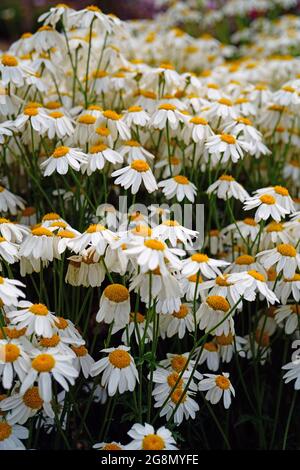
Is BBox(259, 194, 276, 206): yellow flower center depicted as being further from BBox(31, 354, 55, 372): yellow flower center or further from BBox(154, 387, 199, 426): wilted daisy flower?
BBox(31, 354, 55, 372): yellow flower center

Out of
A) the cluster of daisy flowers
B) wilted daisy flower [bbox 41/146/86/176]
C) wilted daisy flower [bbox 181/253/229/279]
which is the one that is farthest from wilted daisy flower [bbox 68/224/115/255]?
wilted daisy flower [bbox 41/146/86/176]

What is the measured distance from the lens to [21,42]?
279cm

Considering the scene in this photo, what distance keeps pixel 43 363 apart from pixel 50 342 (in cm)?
14

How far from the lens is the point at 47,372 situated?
4.71 feet

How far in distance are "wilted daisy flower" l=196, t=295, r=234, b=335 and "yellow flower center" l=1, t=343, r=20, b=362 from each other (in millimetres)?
582

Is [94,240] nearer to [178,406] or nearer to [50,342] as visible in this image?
[50,342]

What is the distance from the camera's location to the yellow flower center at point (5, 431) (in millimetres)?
1555

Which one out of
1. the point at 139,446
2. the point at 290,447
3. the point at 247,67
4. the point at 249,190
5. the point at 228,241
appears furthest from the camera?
the point at 247,67

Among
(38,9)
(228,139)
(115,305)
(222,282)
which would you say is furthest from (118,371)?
(38,9)

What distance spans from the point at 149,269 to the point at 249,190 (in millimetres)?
1478

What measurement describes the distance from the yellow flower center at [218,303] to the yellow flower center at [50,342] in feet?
1.54

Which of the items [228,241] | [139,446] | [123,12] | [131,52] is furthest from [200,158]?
[123,12]
